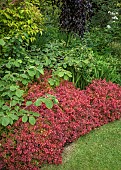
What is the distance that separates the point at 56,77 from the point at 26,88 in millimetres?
488

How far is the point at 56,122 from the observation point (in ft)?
12.6

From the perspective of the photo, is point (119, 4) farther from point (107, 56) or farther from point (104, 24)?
point (107, 56)

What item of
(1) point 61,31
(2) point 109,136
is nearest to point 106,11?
(1) point 61,31

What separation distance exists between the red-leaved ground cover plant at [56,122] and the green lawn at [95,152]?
92mm

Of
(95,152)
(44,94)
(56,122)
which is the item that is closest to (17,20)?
(44,94)

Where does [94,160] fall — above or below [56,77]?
below

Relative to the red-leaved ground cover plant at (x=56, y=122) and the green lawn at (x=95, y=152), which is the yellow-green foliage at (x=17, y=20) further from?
the green lawn at (x=95, y=152)

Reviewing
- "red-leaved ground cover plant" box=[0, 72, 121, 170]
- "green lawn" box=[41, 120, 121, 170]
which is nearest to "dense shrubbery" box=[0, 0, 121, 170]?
"red-leaved ground cover plant" box=[0, 72, 121, 170]

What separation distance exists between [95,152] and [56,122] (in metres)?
0.64

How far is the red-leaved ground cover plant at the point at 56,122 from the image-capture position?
3500 millimetres

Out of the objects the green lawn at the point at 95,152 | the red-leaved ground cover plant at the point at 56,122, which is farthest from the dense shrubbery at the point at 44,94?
the green lawn at the point at 95,152

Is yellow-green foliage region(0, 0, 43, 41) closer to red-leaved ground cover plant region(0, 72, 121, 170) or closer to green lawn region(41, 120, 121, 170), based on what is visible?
red-leaved ground cover plant region(0, 72, 121, 170)

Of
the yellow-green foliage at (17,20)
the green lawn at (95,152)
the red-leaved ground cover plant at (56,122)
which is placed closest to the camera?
the red-leaved ground cover plant at (56,122)

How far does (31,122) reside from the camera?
3.35 meters
